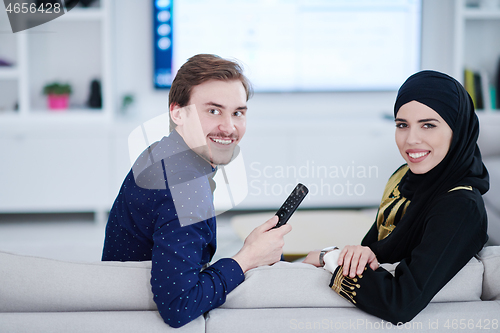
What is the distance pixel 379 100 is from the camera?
3.83m

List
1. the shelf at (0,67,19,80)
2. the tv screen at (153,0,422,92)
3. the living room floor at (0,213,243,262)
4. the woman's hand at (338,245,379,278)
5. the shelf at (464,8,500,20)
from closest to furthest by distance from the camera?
the woman's hand at (338,245,379,278) < the living room floor at (0,213,243,262) < the shelf at (0,67,19,80) < the shelf at (464,8,500,20) < the tv screen at (153,0,422,92)

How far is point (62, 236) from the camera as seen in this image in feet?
9.87

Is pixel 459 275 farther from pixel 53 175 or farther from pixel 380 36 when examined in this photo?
pixel 380 36

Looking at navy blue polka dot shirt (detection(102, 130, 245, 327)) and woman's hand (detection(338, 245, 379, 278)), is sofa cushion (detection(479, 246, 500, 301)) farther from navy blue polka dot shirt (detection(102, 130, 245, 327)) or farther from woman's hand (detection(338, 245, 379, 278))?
navy blue polka dot shirt (detection(102, 130, 245, 327))

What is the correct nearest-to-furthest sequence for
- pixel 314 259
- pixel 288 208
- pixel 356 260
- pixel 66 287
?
pixel 66 287
pixel 356 260
pixel 288 208
pixel 314 259

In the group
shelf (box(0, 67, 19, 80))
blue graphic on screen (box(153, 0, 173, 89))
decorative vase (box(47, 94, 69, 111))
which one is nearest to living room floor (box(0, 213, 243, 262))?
decorative vase (box(47, 94, 69, 111))

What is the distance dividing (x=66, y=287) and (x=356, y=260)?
58 cm

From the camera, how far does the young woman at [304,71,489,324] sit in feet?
2.91

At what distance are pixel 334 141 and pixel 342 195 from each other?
1.36 ft

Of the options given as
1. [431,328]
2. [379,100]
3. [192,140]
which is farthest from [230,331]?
[379,100]

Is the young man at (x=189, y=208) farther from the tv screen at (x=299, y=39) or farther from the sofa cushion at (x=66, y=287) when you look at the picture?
the tv screen at (x=299, y=39)

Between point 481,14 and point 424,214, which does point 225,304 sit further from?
point 481,14

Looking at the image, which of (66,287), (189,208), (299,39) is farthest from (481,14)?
(66,287)

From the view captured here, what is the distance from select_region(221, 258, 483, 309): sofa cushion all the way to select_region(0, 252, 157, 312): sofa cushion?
0.60ft
